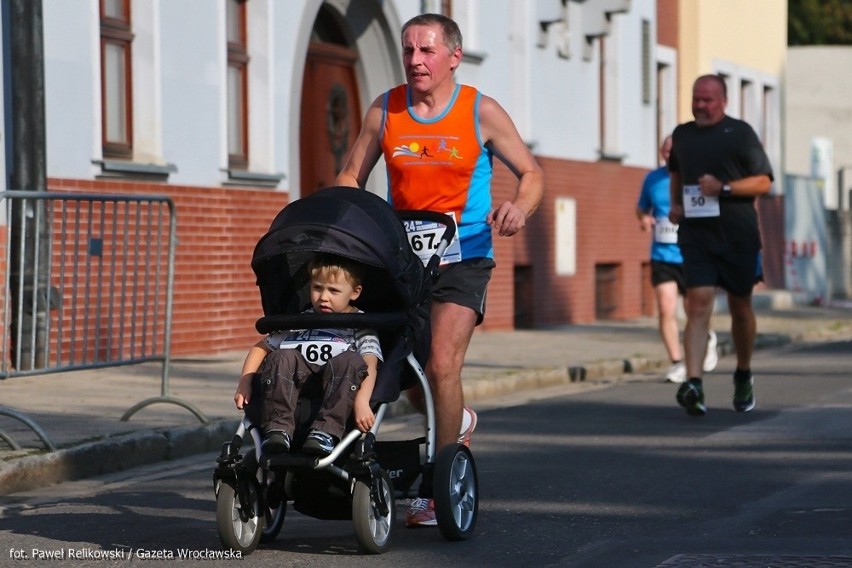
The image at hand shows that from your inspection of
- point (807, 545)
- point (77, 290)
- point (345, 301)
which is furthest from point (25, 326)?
point (807, 545)

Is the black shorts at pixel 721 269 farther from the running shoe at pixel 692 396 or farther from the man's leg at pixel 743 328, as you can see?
the running shoe at pixel 692 396

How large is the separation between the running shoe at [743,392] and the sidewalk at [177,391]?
2250 millimetres

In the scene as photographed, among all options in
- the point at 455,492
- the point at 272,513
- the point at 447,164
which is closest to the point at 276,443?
the point at 272,513

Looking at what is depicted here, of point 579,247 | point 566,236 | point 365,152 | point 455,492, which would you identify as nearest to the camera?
point 455,492

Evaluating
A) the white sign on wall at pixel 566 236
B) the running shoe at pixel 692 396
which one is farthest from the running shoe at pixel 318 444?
the white sign on wall at pixel 566 236

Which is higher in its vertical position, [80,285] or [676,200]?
[676,200]

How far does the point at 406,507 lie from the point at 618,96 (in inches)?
751

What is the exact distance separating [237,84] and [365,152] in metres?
9.70

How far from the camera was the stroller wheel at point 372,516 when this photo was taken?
6.53m

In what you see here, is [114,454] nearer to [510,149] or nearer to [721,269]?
[510,149]

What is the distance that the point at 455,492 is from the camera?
696 cm

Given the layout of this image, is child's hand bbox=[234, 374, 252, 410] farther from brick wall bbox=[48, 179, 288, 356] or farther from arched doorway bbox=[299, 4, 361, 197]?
arched doorway bbox=[299, 4, 361, 197]

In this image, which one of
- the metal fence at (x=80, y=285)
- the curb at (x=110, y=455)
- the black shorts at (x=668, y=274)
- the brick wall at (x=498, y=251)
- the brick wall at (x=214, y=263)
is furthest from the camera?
the brick wall at (x=498, y=251)

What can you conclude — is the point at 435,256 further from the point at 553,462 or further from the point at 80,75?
the point at 80,75
